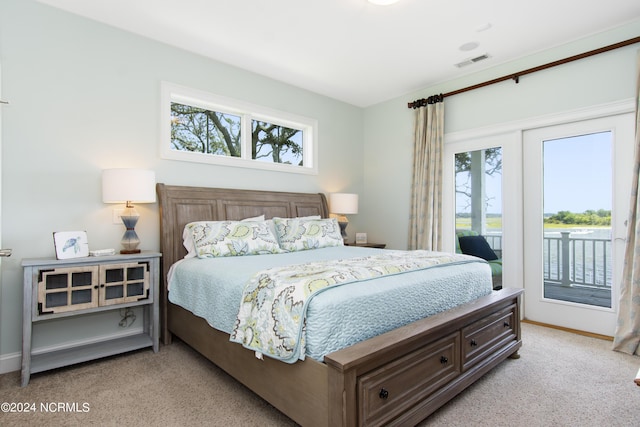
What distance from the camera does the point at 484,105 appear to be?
389 centimetres

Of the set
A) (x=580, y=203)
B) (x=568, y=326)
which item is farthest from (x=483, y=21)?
(x=568, y=326)

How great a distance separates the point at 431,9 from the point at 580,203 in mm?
2278

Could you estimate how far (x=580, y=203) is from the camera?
3.29 metres

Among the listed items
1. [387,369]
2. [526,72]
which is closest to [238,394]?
[387,369]

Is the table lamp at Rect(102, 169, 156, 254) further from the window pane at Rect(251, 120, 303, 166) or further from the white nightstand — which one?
the window pane at Rect(251, 120, 303, 166)

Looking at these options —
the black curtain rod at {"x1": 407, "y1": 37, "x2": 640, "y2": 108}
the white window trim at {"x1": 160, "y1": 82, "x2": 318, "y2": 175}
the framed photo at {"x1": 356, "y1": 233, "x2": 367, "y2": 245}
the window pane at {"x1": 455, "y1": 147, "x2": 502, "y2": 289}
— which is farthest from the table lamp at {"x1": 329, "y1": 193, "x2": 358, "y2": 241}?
the black curtain rod at {"x1": 407, "y1": 37, "x2": 640, "y2": 108}

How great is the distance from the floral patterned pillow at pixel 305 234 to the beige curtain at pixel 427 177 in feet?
3.98

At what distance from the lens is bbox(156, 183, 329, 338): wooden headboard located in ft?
10.3

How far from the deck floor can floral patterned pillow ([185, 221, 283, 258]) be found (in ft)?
9.04

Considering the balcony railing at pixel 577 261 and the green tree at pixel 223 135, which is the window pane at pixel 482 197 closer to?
the balcony railing at pixel 577 261

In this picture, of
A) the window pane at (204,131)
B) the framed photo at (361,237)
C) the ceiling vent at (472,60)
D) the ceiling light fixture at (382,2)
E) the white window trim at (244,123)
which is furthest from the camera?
the framed photo at (361,237)

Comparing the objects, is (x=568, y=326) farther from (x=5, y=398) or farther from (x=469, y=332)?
(x=5, y=398)

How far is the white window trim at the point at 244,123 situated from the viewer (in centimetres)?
330

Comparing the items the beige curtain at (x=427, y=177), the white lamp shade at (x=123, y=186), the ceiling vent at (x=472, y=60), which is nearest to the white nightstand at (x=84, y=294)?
the white lamp shade at (x=123, y=186)
